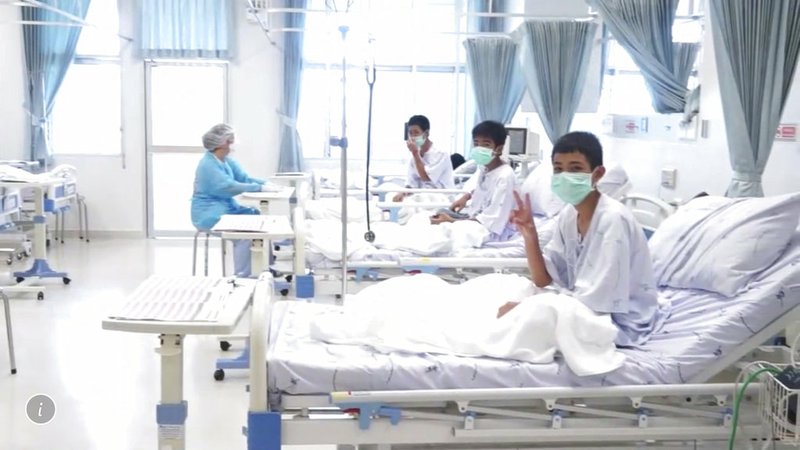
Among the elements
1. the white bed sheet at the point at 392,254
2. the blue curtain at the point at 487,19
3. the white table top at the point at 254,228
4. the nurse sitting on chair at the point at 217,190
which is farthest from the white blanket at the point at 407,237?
the blue curtain at the point at 487,19

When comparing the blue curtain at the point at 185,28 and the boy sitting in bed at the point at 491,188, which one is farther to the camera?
the blue curtain at the point at 185,28

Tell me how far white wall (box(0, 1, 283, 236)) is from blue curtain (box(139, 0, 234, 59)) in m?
0.16

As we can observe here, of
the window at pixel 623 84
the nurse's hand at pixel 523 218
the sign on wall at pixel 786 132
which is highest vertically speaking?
the window at pixel 623 84

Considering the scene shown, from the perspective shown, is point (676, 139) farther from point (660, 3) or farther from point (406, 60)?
point (406, 60)

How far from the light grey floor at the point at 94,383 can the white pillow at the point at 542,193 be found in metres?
2.07

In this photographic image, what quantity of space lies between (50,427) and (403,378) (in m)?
1.93

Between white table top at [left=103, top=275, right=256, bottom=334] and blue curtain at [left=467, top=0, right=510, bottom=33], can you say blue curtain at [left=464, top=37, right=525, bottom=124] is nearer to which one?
blue curtain at [left=467, top=0, right=510, bottom=33]

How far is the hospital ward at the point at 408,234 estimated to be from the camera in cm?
239

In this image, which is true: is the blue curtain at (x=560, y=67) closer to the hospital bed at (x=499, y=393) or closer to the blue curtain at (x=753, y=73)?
the blue curtain at (x=753, y=73)

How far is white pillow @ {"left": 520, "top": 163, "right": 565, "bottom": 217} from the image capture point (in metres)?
4.96

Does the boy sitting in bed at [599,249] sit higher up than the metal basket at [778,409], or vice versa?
the boy sitting in bed at [599,249]

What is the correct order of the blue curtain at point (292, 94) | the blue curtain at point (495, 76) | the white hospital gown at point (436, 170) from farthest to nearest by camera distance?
1. the blue curtain at point (292, 94)
2. the blue curtain at point (495, 76)
3. the white hospital gown at point (436, 170)

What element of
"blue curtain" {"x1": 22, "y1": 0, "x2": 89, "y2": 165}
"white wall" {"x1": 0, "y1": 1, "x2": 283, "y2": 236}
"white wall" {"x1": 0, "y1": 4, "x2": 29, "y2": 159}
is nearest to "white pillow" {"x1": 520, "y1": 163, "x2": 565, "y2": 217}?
"white wall" {"x1": 0, "y1": 1, "x2": 283, "y2": 236}

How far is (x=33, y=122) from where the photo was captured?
8.41 m
